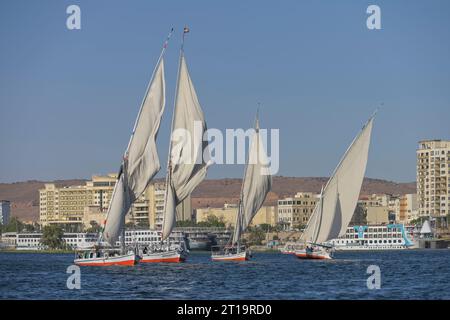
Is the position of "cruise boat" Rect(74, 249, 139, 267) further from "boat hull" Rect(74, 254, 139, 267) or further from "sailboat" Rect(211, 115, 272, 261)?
"sailboat" Rect(211, 115, 272, 261)

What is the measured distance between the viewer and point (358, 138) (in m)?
94.2

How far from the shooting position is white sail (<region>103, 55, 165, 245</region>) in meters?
88.4

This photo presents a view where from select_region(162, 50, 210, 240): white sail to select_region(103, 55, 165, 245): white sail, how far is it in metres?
3.83

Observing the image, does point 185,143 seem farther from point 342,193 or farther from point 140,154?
point 342,193

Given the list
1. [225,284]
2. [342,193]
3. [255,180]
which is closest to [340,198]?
[342,193]

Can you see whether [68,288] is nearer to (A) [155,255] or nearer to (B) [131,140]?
(B) [131,140]

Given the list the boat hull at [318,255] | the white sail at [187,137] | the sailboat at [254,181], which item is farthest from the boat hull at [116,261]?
the boat hull at [318,255]

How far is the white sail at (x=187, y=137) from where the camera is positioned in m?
93.0

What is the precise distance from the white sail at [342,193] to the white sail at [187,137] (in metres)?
12.0

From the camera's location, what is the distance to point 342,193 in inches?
3893

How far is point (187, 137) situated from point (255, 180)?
12.7 meters

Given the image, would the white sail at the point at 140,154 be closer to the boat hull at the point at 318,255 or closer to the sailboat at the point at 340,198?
the sailboat at the point at 340,198

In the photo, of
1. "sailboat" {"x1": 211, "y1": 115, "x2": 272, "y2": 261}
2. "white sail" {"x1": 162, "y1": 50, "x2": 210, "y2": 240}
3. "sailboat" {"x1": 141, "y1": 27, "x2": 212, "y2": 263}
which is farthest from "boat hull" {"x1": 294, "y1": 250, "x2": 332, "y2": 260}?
"white sail" {"x1": 162, "y1": 50, "x2": 210, "y2": 240}
